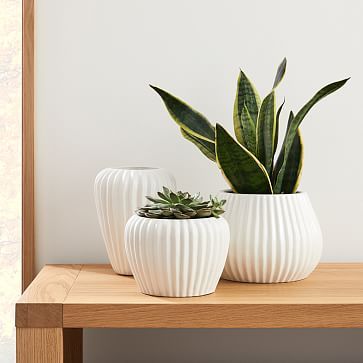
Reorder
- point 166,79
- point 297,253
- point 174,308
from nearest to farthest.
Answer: point 174,308 → point 297,253 → point 166,79

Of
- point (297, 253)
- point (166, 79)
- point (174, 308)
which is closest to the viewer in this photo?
point (174, 308)

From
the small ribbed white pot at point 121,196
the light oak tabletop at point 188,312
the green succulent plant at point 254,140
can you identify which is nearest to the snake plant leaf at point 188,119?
the green succulent plant at point 254,140

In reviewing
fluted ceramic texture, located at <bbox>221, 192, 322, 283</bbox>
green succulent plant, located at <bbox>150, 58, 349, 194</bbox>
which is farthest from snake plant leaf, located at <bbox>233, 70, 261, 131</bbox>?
fluted ceramic texture, located at <bbox>221, 192, 322, 283</bbox>

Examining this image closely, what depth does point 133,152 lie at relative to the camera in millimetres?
1376

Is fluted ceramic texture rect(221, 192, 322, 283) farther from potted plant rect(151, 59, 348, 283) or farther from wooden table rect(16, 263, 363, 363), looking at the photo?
wooden table rect(16, 263, 363, 363)

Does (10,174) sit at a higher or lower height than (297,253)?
higher

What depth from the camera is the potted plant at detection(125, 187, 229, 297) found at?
102 centimetres

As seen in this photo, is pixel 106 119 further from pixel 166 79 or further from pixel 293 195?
pixel 293 195

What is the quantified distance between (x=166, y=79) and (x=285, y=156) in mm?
333

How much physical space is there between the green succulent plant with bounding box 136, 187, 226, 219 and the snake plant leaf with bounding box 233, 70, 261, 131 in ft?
0.65

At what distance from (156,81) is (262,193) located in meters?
0.36

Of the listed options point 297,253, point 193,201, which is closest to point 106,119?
point 193,201

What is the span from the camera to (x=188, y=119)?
119cm

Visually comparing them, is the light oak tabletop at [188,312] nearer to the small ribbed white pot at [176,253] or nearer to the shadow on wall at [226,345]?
the small ribbed white pot at [176,253]
